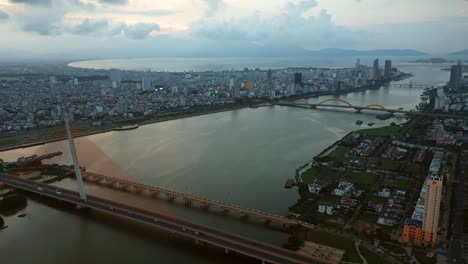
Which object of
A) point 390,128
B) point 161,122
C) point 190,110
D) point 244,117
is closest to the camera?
point 390,128

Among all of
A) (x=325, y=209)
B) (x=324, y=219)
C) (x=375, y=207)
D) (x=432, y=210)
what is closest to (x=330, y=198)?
(x=325, y=209)

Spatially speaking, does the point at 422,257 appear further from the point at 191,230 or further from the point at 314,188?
the point at 191,230

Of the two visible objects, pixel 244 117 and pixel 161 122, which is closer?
pixel 161 122

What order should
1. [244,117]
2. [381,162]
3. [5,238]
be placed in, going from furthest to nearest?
[244,117] → [381,162] → [5,238]

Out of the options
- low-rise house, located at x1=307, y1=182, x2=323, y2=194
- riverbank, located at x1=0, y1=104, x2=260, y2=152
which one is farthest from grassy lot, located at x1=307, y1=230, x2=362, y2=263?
riverbank, located at x1=0, y1=104, x2=260, y2=152

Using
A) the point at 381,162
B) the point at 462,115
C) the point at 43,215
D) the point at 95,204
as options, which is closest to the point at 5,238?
the point at 43,215

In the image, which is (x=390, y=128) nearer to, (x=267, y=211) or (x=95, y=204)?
(x=267, y=211)
